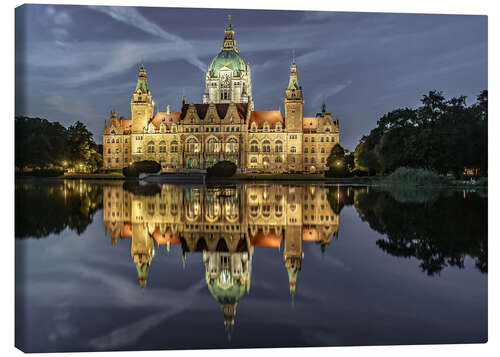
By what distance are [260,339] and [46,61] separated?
7646 millimetres

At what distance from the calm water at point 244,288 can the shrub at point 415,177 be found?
2207cm

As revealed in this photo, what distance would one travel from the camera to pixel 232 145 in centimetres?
7688

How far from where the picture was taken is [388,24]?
11.0 metres

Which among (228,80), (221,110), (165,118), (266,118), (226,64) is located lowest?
(266,118)

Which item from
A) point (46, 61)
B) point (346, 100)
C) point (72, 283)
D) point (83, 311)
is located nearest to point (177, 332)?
point (83, 311)

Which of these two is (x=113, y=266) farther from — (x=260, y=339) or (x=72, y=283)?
(x=260, y=339)

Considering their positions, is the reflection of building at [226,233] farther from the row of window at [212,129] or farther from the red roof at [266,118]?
the red roof at [266,118]

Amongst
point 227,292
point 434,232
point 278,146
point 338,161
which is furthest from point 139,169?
point 227,292

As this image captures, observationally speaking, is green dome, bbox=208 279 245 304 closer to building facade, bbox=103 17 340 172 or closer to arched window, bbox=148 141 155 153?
building facade, bbox=103 17 340 172

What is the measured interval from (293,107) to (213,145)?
1499cm

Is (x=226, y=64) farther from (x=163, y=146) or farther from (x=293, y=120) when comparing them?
(x=163, y=146)

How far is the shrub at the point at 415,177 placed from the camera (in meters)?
32.5

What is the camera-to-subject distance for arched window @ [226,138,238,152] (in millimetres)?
76562

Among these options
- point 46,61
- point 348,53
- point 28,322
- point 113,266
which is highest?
point 348,53
